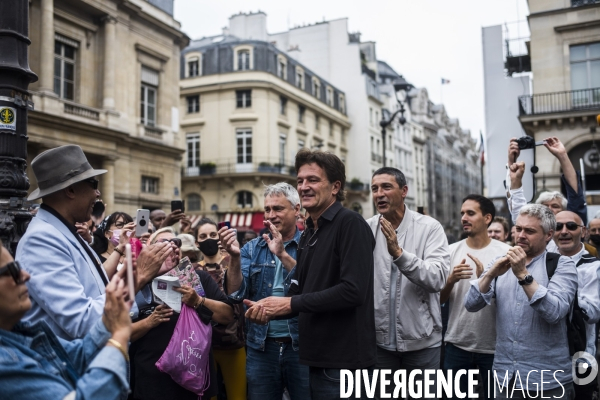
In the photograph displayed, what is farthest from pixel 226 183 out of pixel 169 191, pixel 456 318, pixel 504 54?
pixel 456 318

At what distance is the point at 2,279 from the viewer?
6.62 ft

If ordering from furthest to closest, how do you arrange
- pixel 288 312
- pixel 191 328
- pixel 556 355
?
pixel 191 328 < pixel 556 355 < pixel 288 312

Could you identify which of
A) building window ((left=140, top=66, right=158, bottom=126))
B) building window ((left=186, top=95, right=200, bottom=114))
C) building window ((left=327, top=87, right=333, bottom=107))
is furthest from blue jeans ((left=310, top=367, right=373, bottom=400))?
building window ((left=327, top=87, right=333, bottom=107))

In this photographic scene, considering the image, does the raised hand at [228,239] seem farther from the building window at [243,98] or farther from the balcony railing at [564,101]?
the building window at [243,98]

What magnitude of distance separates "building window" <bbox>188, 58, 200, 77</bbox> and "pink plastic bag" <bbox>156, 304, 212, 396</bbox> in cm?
3875

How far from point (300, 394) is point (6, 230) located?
244 centimetres

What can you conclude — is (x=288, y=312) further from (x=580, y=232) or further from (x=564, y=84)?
(x=564, y=84)

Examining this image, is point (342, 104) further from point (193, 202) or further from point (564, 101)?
point (564, 101)

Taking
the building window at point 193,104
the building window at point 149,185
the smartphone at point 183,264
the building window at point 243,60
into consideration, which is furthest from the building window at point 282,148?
the smartphone at point 183,264

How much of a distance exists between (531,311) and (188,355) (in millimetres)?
2542

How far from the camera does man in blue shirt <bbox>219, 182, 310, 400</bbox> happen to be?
4207 mm

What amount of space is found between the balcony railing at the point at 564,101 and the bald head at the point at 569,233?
1878 cm

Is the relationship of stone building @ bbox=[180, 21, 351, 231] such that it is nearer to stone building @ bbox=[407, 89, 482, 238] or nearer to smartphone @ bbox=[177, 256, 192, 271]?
stone building @ bbox=[407, 89, 482, 238]

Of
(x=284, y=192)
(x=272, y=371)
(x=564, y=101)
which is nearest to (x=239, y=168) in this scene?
(x=564, y=101)
